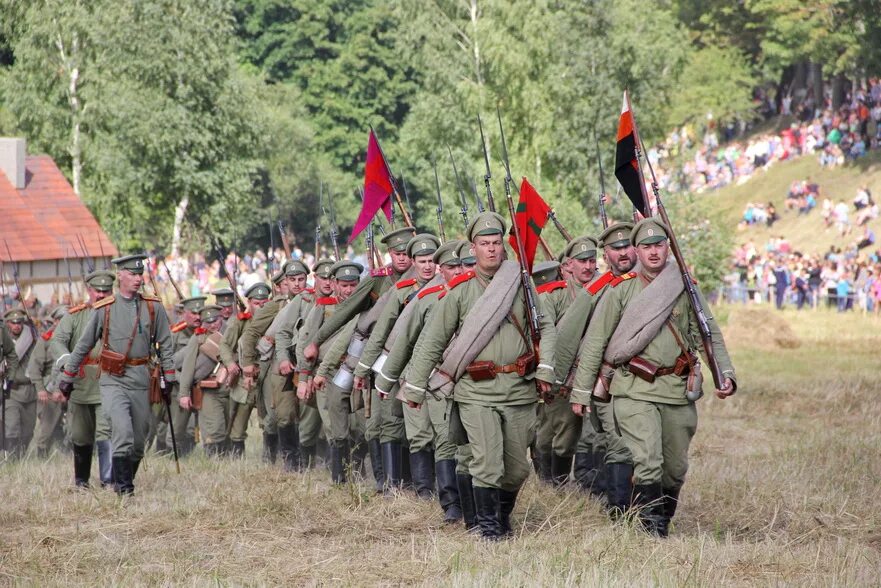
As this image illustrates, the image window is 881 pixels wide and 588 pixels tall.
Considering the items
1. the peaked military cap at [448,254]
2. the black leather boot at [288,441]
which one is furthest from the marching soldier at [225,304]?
the peaked military cap at [448,254]

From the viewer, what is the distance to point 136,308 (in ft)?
42.8

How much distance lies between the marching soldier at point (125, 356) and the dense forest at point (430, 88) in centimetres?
2199

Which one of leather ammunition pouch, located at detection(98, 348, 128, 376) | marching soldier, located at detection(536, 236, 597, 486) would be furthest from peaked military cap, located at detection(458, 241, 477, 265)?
leather ammunition pouch, located at detection(98, 348, 128, 376)

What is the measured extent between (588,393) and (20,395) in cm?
1004

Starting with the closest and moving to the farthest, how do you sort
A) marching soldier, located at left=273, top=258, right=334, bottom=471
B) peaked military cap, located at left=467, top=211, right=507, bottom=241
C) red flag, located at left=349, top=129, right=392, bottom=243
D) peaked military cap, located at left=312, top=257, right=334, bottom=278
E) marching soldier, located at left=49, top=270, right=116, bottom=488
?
1. peaked military cap, located at left=467, top=211, right=507, bottom=241
2. marching soldier, located at left=49, top=270, right=116, bottom=488
3. red flag, located at left=349, top=129, right=392, bottom=243
4. peaked military cap, located at left=312, top=257, right=334, bottom=278
5. marching soldier, located at left=273, top=258, right=334, bottom=471

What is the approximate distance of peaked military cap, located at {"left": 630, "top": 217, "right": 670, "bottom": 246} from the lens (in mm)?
10102

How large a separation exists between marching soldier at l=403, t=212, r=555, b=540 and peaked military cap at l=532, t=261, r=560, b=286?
116 inches

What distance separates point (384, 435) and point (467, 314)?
300 cm

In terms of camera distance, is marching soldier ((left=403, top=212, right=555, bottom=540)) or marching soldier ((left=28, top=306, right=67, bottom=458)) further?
marching soldier ((left=28, top=306, right=67, bottom=458))

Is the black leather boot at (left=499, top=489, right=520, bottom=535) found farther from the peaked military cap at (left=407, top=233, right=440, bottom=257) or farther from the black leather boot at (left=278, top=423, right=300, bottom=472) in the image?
the black leather boot at (left=278, top=423, right=300, bottom=472)

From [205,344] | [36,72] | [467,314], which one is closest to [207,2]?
[36,72]

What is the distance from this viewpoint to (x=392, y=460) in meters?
12.9

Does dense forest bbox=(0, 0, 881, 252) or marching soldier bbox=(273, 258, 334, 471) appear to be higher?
dense forest bbox=(0, 0, 881, 252)

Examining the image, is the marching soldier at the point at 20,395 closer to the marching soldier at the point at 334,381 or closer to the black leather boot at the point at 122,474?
the marching soldier at the point at 334,381
